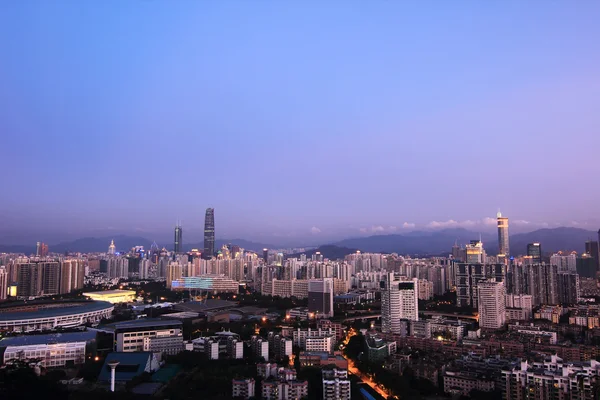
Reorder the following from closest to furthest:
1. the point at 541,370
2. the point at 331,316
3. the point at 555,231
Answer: the point at 541,370 < the point at 331,316 < the point at 555,231

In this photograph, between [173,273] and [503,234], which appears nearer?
[173,273]

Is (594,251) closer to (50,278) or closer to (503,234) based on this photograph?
(503,234)

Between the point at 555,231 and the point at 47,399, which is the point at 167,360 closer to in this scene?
the point at 47,399

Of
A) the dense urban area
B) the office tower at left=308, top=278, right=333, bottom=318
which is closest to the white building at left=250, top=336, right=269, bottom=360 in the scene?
the dense urban area

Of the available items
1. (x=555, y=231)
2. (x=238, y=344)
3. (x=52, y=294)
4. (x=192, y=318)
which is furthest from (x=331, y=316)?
(x=555, y=231)

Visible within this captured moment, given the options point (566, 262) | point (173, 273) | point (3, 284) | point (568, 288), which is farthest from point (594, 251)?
point (3, 284)

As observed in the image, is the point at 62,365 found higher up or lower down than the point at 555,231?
lower down
